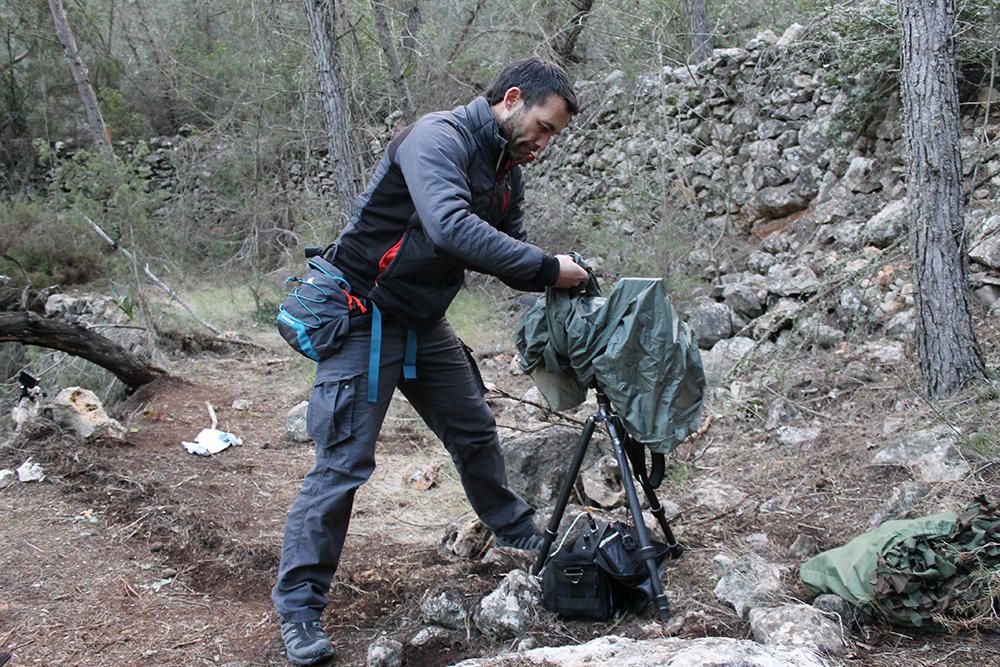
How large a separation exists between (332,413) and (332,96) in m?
5.92

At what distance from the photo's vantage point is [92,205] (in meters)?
9.85

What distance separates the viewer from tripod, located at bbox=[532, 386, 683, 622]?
2510 millimetres

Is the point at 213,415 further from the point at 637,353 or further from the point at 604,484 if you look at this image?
the point at 637,353

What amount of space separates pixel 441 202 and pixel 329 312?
0.61 metres

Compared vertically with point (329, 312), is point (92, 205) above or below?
below

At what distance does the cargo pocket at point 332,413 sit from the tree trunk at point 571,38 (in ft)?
26.6

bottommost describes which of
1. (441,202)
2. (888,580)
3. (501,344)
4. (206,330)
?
(206,330)

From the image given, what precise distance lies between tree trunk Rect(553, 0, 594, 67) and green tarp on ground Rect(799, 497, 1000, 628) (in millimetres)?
8445

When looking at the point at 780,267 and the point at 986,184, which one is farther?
the point at 780,267

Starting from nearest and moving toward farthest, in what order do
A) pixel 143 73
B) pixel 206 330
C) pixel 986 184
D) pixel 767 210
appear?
pixel 986 184 < pixel 767 210 < pixel 206 330 < pixel 143 73

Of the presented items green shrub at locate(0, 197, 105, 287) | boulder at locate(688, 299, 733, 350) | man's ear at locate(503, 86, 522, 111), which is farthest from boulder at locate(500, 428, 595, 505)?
green shrub at locate(0, 197, 105, 287)

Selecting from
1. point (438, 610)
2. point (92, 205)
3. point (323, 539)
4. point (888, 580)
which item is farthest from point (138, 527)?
point (92, 205)

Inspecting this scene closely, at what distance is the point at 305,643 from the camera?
8.54 feet

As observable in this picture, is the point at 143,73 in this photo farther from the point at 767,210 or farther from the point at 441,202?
the point at 441,202
